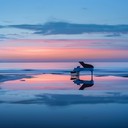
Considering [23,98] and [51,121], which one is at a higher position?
[23,98]

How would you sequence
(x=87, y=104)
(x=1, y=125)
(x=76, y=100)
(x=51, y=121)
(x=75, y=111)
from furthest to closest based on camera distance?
(x=76, y=100) → (x=87, y=104) → (x=75, y=111) → (x=51, y=121) → (x=1, y=125)

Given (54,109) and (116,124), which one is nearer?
(116,124)

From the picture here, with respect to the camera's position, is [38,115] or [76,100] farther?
[76,100]

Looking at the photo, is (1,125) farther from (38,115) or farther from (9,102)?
(9,102)

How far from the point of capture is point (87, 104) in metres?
11.5

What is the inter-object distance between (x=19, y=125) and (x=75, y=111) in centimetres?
251

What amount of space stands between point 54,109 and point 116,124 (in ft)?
9.22

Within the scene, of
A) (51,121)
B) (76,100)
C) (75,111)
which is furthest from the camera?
(76,100)

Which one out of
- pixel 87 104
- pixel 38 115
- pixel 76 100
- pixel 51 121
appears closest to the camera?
pixel 51 121

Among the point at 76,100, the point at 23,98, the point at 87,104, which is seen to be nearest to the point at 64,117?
the point at 87,104

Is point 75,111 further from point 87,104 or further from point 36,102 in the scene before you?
point 36,102

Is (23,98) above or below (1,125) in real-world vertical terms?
above

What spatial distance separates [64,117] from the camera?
9.19m

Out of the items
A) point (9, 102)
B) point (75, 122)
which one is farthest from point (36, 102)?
point (75, 122)
